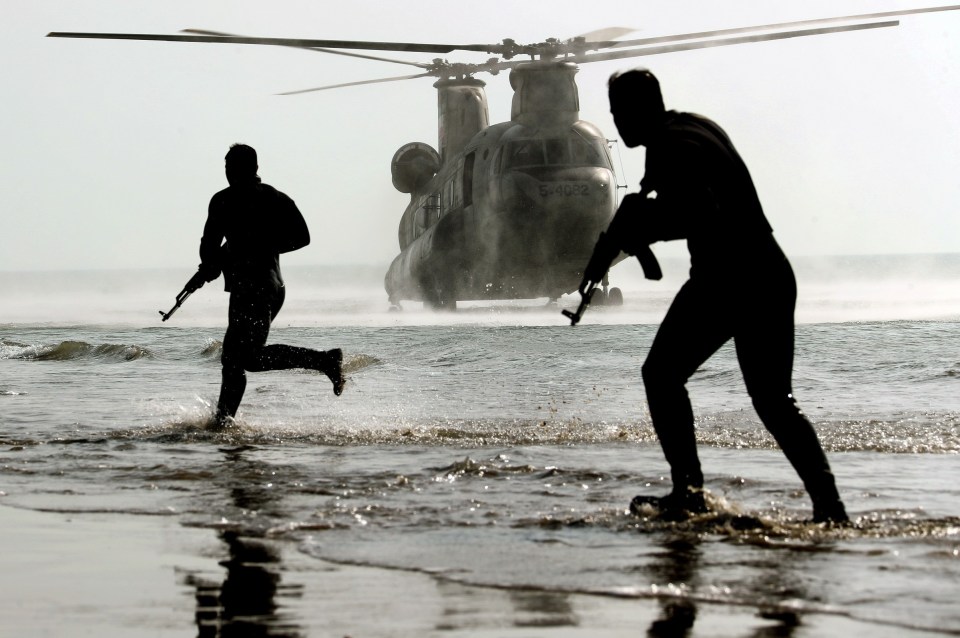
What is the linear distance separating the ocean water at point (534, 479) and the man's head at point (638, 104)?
4.17 feet

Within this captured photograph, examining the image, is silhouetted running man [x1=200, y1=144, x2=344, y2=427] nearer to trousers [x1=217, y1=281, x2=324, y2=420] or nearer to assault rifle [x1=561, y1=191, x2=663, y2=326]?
trousers [x1=217, y1=281, x2=324, y2=420]

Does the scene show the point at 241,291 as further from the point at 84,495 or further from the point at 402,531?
the point at 402,531

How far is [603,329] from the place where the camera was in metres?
19.1

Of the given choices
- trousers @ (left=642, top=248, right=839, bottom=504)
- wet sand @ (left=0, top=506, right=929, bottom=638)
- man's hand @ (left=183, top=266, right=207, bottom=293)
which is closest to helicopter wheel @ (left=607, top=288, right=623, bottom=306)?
man's hand @ (left=183, top=266, right=207, bottom=293)

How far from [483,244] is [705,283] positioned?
68.5 feet

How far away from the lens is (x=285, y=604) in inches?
125

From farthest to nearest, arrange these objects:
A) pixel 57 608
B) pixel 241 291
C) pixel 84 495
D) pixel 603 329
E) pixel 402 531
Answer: pixel 603 329 → pixel 241 291 → pixel 84 495 → pixel 402 531 → pixel 57 608

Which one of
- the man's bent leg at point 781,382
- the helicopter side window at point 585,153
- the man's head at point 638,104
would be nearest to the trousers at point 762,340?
the man's bent leg at point 781,382

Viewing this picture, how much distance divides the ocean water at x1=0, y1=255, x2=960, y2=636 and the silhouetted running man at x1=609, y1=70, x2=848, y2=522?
276 millimetres

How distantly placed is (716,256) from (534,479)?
1539 mm

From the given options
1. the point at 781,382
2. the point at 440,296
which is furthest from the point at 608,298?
the point at 781,382

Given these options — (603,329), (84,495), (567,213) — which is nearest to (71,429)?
(84,495)

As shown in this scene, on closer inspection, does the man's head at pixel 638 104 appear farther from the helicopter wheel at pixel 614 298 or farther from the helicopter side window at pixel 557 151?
the helicopter wheel at pixel 614 298

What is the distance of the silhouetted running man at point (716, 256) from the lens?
4289 mm
